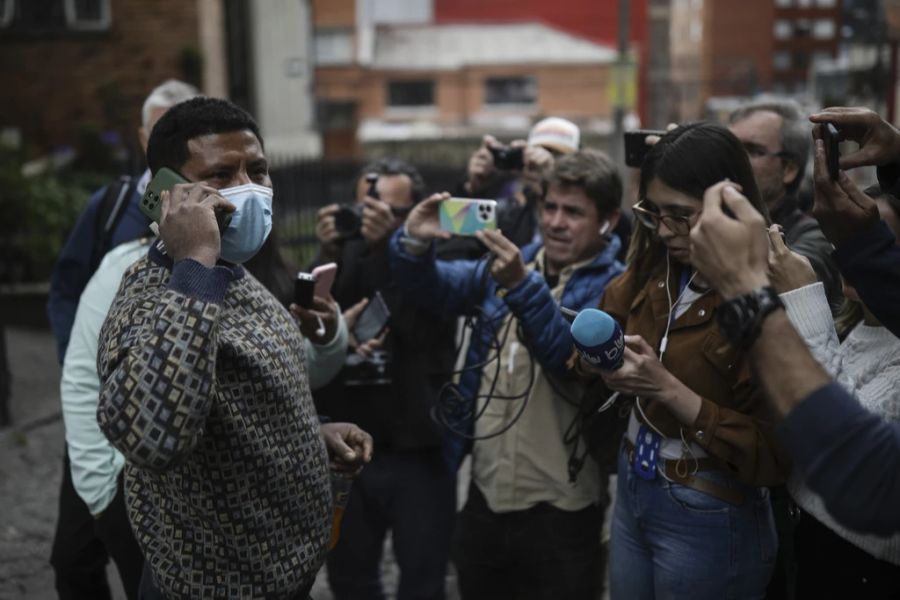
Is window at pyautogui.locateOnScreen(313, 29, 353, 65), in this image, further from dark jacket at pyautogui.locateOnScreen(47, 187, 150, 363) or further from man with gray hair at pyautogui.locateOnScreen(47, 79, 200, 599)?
dark jacket at pyautogui.locateOnScreen(47, 187, 150, 363)

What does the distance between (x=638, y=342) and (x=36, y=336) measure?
7589 millimetres

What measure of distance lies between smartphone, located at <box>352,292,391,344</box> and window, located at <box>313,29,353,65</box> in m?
35.4

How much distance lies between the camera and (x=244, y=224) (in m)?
2.17

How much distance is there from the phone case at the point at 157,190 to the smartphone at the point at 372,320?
1291 mm

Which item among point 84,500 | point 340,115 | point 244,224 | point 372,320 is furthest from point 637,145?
point 340,115

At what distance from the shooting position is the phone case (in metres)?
2.09

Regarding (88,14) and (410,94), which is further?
(410,94)

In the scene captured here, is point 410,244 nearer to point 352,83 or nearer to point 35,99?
point 35,99

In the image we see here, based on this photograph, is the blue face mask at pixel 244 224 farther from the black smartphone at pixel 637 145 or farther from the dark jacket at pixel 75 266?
the dark jacket at pixel 75 266

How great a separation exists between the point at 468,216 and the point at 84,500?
1.48m

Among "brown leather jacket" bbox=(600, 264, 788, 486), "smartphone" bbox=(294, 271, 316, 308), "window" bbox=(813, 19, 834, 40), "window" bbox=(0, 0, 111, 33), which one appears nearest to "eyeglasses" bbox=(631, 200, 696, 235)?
"brown leather jacket" bbox=(600, 264, 788, 486)

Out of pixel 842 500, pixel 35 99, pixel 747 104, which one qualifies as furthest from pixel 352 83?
pixel 842 500

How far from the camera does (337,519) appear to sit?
2547mm

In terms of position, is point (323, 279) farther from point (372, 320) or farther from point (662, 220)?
point (662, 220)
